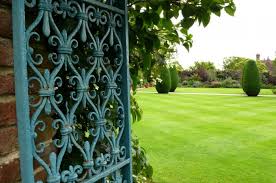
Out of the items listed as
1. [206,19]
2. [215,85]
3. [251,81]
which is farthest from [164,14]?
[215,85]

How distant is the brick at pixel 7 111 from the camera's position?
3.78ft

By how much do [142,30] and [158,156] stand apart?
16.5 feet

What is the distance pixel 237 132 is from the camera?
9.72m

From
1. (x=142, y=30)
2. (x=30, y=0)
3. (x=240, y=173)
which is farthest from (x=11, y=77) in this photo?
(x=240, y=173)

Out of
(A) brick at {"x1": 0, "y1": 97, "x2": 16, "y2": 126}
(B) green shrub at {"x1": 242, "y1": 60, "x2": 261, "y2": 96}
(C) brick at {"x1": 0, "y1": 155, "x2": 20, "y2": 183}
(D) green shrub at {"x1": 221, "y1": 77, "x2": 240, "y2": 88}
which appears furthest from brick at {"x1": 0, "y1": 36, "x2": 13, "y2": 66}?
(D) green shrub at {"x1": 221, "y1": 77, "x2": 240, "y2": 88}

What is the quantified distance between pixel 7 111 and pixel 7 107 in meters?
0.01

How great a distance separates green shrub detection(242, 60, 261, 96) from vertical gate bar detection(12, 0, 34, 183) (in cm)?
2462

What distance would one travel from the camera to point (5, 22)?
1.20m

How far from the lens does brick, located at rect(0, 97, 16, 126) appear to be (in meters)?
1.15

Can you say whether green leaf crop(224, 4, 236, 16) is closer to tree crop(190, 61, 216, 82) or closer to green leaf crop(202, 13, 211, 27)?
green leaf crop(202, 13, 211, 27)

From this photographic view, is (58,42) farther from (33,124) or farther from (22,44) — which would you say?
(33,124)

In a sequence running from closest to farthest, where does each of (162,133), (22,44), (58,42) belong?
(22,44)
(58,42)
(162,133)

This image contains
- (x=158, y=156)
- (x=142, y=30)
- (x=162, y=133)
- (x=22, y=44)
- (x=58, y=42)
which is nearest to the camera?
(x=22, y=44)

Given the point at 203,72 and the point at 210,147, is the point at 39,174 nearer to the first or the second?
the point at 210,147
